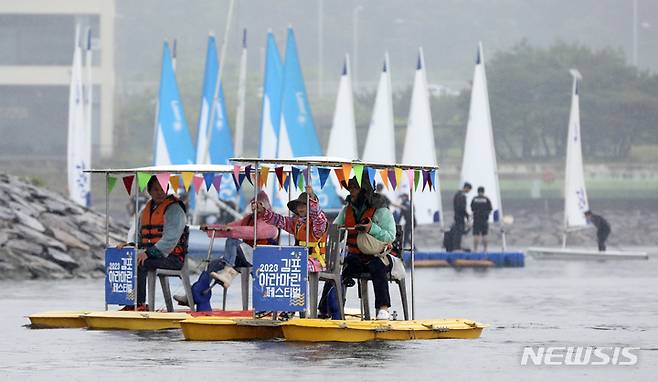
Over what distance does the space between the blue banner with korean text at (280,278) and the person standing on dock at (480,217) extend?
89.5 ft

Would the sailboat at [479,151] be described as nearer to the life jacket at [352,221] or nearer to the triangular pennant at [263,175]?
Answer: the triangular pennant at [263,175]

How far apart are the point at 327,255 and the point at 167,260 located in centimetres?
259

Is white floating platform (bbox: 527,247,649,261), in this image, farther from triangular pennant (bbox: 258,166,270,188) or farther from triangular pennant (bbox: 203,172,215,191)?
triangular pennant (bbox: 258,166,270,188)

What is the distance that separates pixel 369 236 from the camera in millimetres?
21797

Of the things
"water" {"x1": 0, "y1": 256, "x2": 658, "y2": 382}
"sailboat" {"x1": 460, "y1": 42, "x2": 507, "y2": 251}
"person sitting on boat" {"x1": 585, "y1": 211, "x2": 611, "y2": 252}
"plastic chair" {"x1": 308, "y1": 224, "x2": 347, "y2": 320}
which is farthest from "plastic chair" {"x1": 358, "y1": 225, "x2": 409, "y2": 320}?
"person sitting on boat" {"x1": 585, "y1": 211, "x2": 611, "y2": 252}

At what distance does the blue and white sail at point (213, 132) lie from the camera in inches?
2211

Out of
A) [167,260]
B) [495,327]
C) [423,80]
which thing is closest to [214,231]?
[167,260]

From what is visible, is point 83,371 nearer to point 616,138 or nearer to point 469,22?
point 616,138

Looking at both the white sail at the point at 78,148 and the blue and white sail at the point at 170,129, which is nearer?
the white sail at the point at 78,148

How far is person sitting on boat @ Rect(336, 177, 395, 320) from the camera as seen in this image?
71.5 ft

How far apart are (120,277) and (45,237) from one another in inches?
580

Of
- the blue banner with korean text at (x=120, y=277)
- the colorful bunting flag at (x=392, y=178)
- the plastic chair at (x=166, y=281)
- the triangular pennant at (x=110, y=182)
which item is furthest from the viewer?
the triangular pennant at (x=110, y=182)

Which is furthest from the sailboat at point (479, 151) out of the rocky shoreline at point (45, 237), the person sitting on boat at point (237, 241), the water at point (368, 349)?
the person sitting on boat at point (237, 241)

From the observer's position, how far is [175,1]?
15125cm
